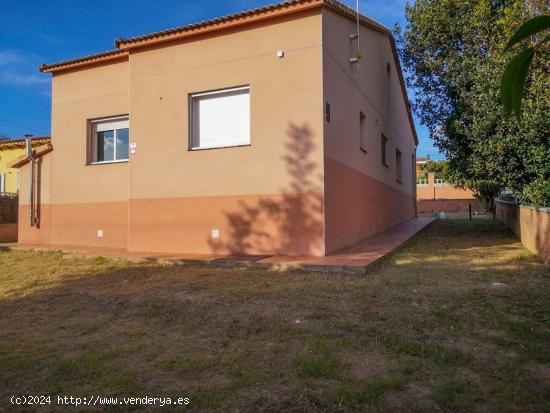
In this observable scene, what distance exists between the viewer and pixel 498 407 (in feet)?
9.27

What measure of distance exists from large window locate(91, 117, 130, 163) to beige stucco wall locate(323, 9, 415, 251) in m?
5.70

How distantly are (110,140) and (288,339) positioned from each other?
945cm

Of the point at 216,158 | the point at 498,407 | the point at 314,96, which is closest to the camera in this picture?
the point at 498,407

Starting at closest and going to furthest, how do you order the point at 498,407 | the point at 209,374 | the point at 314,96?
the point at 498,407 < the point at 209,374 < the point at 314,96

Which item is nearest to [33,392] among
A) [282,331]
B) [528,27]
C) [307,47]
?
[282,331]

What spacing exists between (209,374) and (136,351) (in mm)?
919

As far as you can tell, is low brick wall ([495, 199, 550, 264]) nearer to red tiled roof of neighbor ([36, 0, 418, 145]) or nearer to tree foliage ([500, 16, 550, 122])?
red tiled roof of neighbor ([36, 0, 418, 145])

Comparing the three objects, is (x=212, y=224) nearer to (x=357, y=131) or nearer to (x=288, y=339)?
(x=357, y=131)

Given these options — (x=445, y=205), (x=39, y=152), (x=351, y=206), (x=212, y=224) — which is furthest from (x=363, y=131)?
(x=445, y=205)

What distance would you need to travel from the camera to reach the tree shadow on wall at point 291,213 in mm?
8438

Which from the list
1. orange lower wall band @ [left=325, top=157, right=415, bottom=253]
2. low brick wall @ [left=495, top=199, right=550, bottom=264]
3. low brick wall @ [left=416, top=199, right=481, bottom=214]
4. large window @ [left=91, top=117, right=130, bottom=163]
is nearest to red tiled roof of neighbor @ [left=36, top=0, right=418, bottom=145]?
large window @ [left=91, top=117, right=130, bottom=163]

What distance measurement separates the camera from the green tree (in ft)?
34.4

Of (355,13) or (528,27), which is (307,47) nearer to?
(355,13)

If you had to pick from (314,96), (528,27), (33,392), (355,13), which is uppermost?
(355,13)
